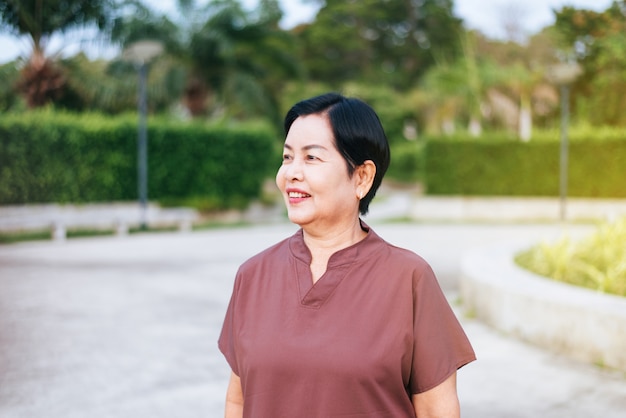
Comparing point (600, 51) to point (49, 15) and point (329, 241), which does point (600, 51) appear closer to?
point (49, 15)

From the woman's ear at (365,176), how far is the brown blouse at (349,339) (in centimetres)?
16

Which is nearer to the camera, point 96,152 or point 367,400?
point 367,400

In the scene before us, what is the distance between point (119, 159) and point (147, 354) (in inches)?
539

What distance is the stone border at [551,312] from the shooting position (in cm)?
569

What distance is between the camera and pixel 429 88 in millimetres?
40438

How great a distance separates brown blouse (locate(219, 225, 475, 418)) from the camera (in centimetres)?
187

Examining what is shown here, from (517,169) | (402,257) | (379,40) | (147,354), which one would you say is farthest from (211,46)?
(379,40)

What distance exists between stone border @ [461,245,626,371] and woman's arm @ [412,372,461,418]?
13.1 feet

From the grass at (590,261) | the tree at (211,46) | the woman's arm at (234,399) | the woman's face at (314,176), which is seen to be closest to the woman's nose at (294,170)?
the woman's face at (314,176)

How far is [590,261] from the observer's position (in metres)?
7.71

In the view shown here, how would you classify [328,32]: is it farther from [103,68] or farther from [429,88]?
[103,68]

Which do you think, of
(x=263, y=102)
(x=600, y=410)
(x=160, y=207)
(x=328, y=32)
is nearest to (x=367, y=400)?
(x=600, y=410)

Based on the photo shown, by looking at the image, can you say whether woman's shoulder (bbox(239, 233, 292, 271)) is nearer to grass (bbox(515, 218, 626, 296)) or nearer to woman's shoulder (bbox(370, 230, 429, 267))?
woman's shoulder (bbox(370, 230, 429, 267))

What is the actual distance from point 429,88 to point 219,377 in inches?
1425
